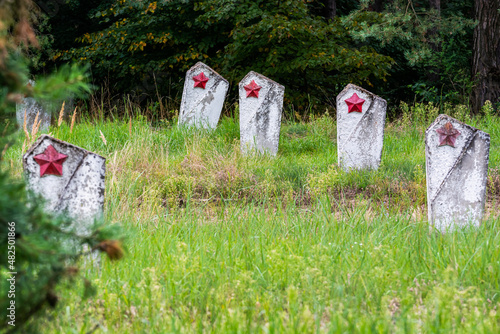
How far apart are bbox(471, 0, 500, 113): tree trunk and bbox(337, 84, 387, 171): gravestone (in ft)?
17.1

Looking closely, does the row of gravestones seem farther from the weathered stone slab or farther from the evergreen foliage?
the evergreen foliage

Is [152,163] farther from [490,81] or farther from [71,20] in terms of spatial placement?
[71,20]

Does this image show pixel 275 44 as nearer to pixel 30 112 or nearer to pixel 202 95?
pixel 202 95

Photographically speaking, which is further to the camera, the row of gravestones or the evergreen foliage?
the row of gravestones

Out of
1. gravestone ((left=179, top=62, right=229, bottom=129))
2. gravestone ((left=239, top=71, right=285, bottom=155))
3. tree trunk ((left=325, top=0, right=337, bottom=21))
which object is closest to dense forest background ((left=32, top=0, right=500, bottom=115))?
tree trunk ((left=325, top=0, right=337, bottom=21))

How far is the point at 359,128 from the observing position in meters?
5.81

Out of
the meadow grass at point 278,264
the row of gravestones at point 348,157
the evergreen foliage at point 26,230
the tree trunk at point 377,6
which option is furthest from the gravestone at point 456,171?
the tree trunk at point 377,6

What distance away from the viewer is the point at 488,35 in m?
9.58

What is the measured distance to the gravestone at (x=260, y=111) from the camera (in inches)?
257

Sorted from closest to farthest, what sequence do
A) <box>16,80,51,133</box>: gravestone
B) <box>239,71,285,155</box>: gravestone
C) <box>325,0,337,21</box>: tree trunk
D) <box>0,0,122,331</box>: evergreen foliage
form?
<box>0,0,122,331</box>: evergreen foliage
<box>239,71,285,155</box>: gravestone
<box>16,80,51,133</box>: gravestone
<box>325,0,337,21</box>: tree trunk

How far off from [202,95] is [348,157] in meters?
2.72

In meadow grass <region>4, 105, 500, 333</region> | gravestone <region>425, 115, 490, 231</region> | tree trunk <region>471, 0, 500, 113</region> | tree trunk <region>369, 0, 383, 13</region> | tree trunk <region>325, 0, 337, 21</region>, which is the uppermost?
tree trunk <region>369, 0, 383, 13</region>

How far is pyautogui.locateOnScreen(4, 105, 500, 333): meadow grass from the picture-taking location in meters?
2.18

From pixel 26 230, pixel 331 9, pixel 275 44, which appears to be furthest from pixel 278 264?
pixel 331 9
